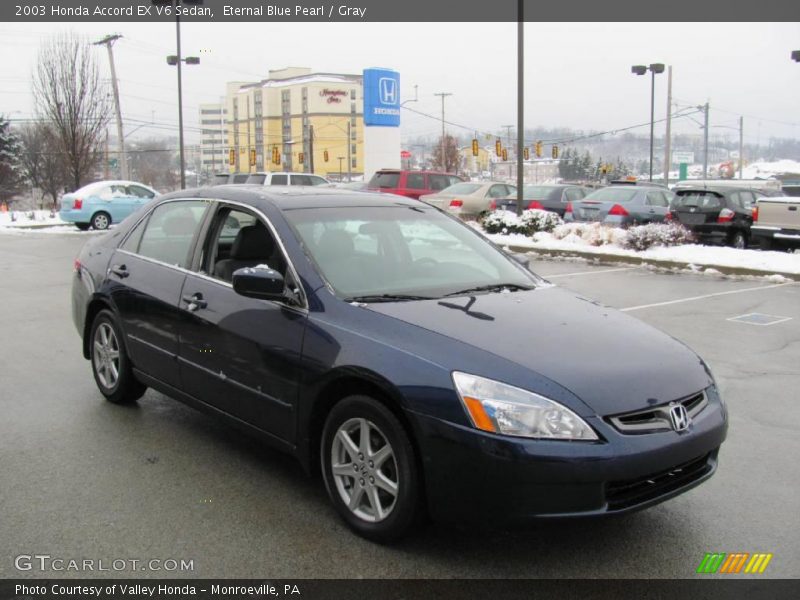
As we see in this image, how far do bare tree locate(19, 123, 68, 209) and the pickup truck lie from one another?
46954 mm

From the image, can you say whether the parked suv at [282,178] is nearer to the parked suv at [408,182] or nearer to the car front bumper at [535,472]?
the parked suv at [408,182]

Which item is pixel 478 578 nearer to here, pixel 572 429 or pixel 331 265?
pixel 572 429

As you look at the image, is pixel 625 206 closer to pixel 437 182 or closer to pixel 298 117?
pixel 437 182

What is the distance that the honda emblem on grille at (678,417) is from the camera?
3.21 m

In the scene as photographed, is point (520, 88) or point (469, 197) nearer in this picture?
point (520, 88)

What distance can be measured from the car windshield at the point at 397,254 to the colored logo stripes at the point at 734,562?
175 centimetres

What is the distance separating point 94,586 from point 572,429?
2.00 meters

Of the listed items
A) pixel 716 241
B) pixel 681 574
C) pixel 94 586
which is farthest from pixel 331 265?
pixel 716 241

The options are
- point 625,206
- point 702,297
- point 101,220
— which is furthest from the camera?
point 101,220

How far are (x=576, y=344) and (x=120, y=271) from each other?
3.35 metres

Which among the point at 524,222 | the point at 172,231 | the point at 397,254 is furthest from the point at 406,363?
the point at 524,222

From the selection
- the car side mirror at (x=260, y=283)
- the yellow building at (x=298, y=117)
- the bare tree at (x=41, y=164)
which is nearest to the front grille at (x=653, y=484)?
the car side mirror at (x=260, y=283)

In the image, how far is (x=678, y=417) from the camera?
3.24 meters

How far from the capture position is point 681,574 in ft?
10.5
